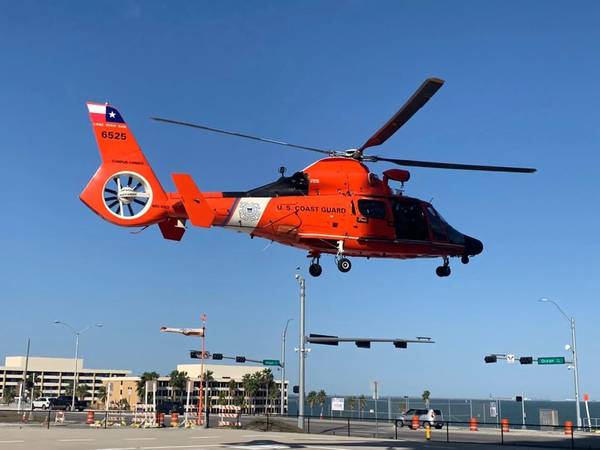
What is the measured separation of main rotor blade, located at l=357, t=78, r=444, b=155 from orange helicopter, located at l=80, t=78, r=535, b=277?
0.03 meters

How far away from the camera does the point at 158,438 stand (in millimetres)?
31328

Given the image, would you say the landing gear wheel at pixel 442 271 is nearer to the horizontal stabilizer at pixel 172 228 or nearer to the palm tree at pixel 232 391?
the horizontal stabilizer at pixel 172 228

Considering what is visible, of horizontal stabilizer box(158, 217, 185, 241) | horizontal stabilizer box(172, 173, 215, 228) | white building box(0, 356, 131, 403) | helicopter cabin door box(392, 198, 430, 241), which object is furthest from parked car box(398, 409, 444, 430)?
white building box(0, 356, 131, 403)

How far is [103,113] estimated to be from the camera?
65.1ft

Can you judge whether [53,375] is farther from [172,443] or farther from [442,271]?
[442,271]

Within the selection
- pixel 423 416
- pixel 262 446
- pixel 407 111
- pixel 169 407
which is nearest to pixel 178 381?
pixel 169 407

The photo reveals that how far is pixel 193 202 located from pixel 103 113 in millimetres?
3856

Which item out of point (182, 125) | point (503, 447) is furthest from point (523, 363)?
point (182, 125)

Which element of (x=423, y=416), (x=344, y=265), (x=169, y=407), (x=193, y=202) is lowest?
(x=169, y=407)

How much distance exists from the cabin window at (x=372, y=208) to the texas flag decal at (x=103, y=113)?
8087 mm

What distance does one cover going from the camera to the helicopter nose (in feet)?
79.5

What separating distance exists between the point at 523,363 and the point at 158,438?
34.8m

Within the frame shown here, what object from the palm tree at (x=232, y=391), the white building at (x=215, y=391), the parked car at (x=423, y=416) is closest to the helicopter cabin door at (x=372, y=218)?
the parked car at (x=423, y=416)

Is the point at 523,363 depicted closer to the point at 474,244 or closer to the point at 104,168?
the point at 474,244
